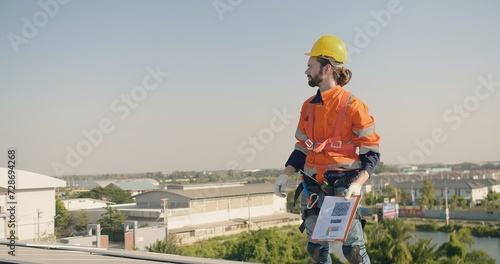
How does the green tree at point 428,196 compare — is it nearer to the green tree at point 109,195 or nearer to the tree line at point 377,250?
the green tree at point 109,195

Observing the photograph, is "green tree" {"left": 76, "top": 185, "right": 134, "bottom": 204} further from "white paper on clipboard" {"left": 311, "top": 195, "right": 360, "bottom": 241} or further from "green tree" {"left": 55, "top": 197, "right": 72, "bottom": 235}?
"white paper on clipboard" {"left": 311, "top": 195, "right": 360, "bottom": 241}

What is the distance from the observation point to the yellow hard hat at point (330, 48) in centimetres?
271

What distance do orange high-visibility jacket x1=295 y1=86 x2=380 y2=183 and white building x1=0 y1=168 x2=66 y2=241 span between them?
2281 centimetres

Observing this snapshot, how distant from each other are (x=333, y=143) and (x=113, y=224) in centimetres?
2815

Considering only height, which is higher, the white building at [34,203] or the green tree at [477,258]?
the white building at [34,203]

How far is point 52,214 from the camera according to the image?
2517 centimetres

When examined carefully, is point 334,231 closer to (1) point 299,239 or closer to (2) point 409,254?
(2) point 409,254

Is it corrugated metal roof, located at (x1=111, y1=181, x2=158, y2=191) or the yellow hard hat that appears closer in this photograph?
the yellow hard hat

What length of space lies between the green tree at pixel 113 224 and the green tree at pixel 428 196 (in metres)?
32.8

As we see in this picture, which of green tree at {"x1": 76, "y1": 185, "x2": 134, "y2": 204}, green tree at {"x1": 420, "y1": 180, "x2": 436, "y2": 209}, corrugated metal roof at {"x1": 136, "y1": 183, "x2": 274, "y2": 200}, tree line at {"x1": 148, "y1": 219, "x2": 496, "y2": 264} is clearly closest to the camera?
tree line at {"x1": 148, "y1": 219, "x2": 496, "y2": 264}

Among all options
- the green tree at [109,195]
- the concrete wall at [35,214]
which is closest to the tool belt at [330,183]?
the concrete wall at [35,214]

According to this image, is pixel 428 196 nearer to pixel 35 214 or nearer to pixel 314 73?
pixel 35 214

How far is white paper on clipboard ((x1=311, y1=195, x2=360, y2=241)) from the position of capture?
243cm

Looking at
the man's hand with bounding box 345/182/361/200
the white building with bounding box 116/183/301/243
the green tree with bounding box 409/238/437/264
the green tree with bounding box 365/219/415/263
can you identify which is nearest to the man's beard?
the man's hand with bounding box 345/182/361/200
